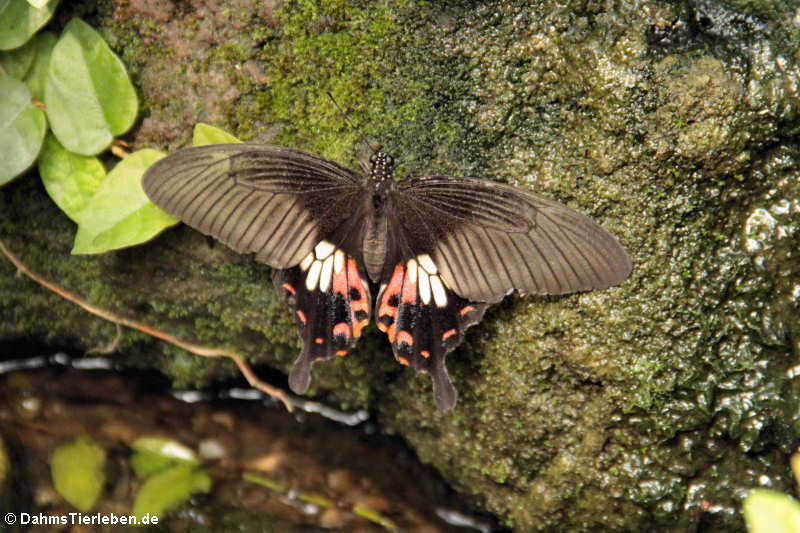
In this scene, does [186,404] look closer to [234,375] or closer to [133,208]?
[234,375]

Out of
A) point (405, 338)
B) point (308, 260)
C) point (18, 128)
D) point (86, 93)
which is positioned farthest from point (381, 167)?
point (18, 128)

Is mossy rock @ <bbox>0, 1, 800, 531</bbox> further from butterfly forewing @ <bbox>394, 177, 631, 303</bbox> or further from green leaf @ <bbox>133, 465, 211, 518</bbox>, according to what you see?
green leaf @ <bbox>133, 465, 211, 518</bbox>

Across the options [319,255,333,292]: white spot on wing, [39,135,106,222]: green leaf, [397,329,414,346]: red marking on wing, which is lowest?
[397,329,414,346]: red marking on wing

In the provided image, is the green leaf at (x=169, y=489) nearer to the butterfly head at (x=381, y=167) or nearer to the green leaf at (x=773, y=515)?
the butterfly head at (x=381, y=167)

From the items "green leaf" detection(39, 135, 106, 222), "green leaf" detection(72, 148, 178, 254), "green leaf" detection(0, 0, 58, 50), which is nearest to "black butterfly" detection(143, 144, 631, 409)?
"green leaf" detection(72, 148, 178, 254)

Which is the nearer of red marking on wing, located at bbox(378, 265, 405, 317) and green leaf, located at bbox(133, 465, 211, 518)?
red marking on wing, located at bbox(378, 265, 405, 317)

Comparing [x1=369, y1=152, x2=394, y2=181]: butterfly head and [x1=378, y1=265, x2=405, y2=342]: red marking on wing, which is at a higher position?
[x1=369, y1=152, x2=394, y2=181]: butterfly head

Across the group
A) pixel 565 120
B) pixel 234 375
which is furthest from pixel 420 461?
pixel 565 120

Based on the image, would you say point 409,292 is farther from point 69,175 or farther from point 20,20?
point 20,20
